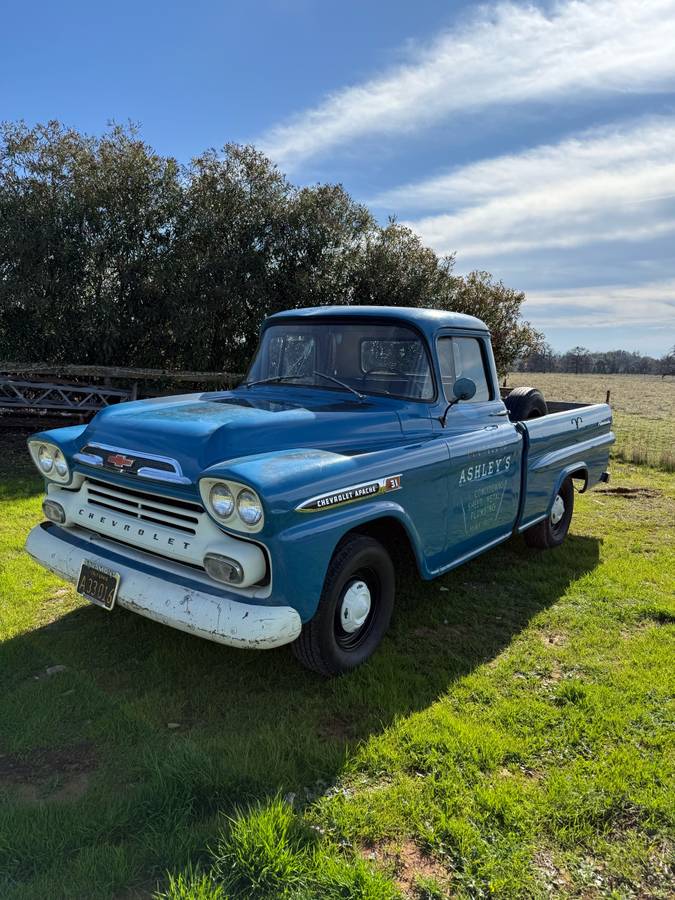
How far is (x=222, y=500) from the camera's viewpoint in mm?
2811

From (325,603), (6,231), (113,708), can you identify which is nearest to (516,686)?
(325,603)

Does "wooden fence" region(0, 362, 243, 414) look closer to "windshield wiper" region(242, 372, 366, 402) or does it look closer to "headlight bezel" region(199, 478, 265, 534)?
"windshield wiper" region(242, 372, 366, 402)

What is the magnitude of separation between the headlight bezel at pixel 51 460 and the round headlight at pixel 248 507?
4.73 ft

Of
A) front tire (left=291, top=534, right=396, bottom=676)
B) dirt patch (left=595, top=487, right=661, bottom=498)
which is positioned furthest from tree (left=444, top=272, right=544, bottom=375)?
front tire (left=291, top=534, right=396, bottom=676)

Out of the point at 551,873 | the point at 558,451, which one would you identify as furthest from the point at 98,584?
the point at 558,451

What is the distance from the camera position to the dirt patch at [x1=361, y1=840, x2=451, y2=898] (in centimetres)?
214

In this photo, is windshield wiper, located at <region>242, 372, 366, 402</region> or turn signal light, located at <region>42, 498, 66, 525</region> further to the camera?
windshield wiper, located at <region>242, 372, 366, 402</region>

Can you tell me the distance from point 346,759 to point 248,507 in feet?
4.00

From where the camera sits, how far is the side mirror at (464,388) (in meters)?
3.99

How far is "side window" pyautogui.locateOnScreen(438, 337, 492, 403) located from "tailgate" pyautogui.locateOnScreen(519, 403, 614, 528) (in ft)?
1.65

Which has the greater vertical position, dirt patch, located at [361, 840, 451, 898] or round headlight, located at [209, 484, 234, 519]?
round headlight, located at [209, 484, 234, 519]

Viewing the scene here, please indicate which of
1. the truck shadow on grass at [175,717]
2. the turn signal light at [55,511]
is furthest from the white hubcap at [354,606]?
the turn signal light at [55,511]

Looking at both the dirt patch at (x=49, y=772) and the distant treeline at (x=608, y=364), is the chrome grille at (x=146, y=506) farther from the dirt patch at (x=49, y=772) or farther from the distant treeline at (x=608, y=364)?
the distant treeline at (x=608, y=364)

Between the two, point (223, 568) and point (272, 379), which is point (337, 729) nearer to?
point (223, 568)
